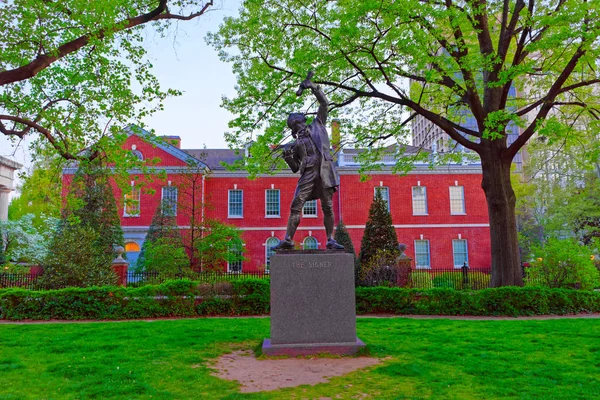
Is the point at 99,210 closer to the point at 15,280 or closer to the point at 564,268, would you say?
the point at 15,280

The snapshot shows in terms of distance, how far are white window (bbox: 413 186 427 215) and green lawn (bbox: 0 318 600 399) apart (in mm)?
22235

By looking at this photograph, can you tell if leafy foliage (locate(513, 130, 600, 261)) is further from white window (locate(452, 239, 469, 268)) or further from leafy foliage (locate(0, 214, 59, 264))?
leafy foliage (locate(0, 214, 59, 264))

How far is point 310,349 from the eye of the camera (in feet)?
22.3

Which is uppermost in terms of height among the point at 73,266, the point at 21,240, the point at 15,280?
the point at 21,240

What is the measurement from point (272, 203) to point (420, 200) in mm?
10857

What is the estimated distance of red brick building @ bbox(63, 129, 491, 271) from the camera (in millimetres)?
31703

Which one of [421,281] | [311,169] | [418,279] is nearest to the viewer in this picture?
[311,169]

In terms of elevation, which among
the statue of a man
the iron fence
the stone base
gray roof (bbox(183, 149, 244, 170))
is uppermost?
gray roof (bbox(183, 149, 244, 170))

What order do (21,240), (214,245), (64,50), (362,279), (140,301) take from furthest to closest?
(21,240), (214,245), (362,279), (140,301), (64,50)

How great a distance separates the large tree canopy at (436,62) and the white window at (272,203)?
1591cm

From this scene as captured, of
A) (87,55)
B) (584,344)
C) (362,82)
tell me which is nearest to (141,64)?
(87,55)

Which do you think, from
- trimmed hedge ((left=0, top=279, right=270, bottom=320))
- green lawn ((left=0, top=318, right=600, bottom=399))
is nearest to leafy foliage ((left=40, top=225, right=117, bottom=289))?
trimmed hedge ((left=0, top=279, right=270, bottom=320))

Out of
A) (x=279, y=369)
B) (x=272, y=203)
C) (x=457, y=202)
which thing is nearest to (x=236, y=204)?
(x=272, y=203)

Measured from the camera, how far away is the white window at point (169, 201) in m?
25.2
